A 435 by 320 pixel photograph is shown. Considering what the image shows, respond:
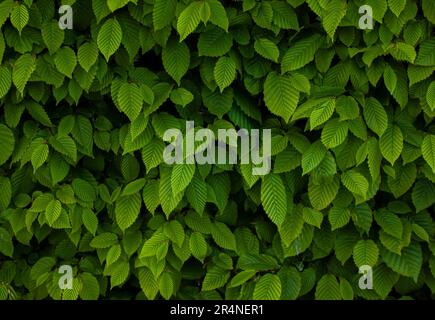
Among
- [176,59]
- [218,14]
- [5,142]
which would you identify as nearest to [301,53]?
[218,14]

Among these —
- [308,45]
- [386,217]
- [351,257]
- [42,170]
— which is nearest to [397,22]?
[308,45]

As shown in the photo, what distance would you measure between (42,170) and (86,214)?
28 cm

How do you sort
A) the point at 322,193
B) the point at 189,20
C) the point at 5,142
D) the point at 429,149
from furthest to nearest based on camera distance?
the point at 5,142 → the point at 322,193 → the point at 429,149 → the point at 189,20

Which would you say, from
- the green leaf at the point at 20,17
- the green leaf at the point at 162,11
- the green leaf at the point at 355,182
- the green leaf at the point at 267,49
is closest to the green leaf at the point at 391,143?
the green leaf at the point at 355,182

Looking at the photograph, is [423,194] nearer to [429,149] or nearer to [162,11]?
[429,149]

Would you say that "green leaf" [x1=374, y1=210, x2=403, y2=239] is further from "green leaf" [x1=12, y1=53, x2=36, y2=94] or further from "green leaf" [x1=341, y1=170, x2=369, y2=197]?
"green leaf" [x1=12, y1=53, x2=36, y2=94]

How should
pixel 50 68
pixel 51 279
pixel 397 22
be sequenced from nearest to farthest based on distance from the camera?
pixel 397 22 → pixel 50 68 → pixel 51 279

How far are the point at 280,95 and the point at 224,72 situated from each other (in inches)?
9.7

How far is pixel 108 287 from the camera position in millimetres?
2969

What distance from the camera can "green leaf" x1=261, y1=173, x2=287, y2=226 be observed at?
258 centimetres

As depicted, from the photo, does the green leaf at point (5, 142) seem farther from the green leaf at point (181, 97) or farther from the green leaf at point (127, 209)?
the green leaf at point (181, 97)

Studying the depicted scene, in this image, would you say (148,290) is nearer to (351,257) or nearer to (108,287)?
(108,287)

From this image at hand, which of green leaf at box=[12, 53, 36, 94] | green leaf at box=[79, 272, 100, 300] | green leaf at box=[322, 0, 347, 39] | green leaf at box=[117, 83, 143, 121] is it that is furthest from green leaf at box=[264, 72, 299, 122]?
green leaf at box=[79, 272, 100, 300]

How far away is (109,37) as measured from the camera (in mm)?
2531
